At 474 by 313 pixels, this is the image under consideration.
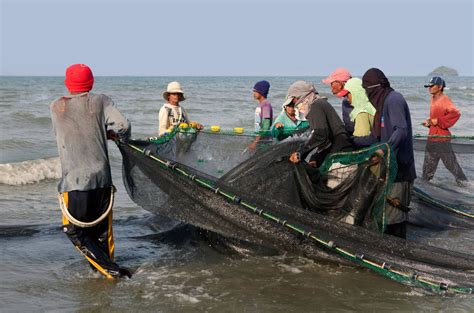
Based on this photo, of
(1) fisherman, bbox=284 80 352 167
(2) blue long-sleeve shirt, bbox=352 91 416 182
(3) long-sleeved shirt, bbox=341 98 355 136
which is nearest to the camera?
(2) blue long-sleeve shirt, bbox=352 91 416 182

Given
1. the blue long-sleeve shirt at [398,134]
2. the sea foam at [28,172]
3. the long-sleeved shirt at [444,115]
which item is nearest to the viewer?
the blue long-sleeve shirt at [398,134]

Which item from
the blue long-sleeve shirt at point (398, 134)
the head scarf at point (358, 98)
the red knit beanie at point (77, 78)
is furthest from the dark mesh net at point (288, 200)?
the red knit beanie at point (77, 78)

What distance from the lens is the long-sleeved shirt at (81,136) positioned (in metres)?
4.73

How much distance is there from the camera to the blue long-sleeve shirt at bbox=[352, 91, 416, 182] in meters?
5.25

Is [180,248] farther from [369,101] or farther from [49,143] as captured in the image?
[49,143]

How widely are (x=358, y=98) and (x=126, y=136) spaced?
205 cm

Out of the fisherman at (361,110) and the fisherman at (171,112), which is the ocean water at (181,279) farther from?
the fisherman at (361,110)

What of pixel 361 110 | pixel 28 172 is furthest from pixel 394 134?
pixel 28 172

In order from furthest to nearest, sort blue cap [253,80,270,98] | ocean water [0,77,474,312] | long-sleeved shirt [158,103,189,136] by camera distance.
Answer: blue cap [253,80,270,98] < long-sleeved shirt [158,103,189,136] < ocean water [0,77,474,312]

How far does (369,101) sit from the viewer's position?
18.4 ft

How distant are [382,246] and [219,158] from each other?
1678 mm

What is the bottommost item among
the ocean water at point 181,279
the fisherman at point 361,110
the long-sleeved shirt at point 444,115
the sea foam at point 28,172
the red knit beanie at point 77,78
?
the sea foam at point 28,172

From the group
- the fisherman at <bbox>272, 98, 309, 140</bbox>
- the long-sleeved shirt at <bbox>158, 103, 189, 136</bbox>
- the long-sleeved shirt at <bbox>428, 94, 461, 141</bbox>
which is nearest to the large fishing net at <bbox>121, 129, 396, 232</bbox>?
the fisherman at <bbox>272, 98, 309, 140</bbox>

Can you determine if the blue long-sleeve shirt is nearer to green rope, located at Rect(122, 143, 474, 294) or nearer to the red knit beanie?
green rope, located at Rect(122, 143, 474, 294)
